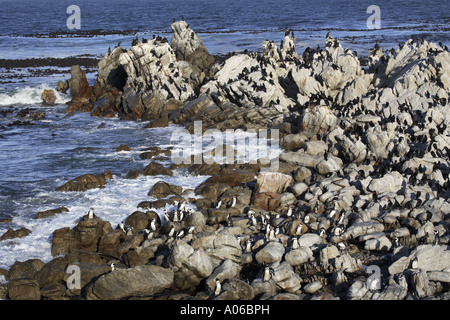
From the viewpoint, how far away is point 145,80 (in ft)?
134

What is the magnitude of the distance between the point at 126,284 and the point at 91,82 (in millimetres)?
37288

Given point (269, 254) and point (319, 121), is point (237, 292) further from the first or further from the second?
point (319, 121)

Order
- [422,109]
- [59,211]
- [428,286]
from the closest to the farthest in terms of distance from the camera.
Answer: [428,286] → [59,211] → [422,109]

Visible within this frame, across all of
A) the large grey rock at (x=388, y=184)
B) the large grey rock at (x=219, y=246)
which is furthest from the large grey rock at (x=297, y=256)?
A: the large grey rock at (x=388, y=184)

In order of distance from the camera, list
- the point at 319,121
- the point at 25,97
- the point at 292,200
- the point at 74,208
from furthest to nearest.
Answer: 1. the point at 25,97
2. the point at 319,121
3. the point at 292,200
4. the point at 74,208

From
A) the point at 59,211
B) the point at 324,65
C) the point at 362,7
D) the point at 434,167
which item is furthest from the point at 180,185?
the point at 362,7

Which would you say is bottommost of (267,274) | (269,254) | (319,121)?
(269,254)

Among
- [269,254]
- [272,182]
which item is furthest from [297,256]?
[272,182]

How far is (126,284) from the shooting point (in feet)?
51.3

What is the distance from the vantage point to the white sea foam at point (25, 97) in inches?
1807

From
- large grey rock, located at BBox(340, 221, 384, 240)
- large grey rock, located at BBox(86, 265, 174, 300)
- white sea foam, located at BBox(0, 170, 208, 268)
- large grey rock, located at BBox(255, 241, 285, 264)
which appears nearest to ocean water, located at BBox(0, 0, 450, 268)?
white sea foam, located at BBox(0, 170, 208, 268)

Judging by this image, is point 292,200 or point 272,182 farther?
point 272,182

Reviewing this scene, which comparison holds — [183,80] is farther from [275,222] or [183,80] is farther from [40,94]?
[275,222]

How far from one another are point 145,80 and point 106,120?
14.8ft
